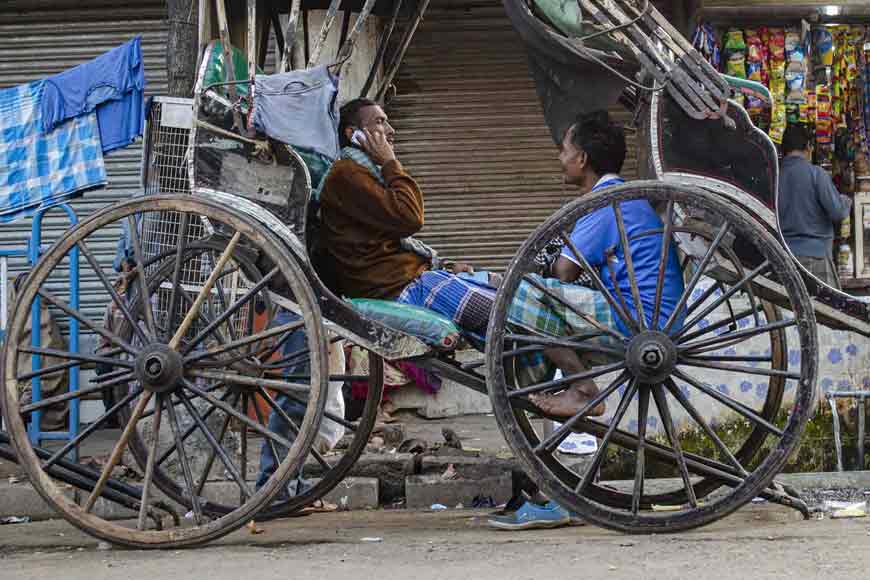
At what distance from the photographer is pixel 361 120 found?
184 inches

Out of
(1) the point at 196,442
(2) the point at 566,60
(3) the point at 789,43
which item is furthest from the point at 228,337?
(3) the point at 789,43

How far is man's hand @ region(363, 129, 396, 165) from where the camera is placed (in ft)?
14.9

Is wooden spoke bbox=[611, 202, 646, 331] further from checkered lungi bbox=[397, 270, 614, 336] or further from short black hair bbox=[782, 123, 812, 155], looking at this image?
short black hair bbox=[782, 123, 812, 155]

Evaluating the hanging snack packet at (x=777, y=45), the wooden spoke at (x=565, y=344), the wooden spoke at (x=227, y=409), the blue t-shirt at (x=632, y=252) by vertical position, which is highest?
the hanging snack packet at (x=777, y=45)

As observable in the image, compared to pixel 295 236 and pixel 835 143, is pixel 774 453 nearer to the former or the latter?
pixel 295 236

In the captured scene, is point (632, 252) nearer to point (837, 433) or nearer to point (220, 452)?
point (220, 452)

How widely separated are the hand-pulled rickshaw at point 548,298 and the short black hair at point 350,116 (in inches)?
12.0

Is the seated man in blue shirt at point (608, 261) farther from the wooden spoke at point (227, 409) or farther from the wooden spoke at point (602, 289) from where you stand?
the wooden spoke at point (227, 409)

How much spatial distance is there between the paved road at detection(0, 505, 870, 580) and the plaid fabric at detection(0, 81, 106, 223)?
7.51 ft

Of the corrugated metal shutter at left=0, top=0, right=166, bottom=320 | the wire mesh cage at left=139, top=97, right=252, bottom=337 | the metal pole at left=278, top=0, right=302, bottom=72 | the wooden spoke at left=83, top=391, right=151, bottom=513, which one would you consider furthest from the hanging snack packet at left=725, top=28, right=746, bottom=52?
the wooden spoke at left=83, top=391, right=151, bottom=513

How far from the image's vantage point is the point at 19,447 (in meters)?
4.04

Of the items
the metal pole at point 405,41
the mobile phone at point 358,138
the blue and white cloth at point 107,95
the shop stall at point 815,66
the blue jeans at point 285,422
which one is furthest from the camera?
the shop stall at point 815,66

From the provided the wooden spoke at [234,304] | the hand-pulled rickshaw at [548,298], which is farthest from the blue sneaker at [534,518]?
the wooden spoke at [234,304]

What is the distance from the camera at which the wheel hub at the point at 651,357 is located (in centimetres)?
394
